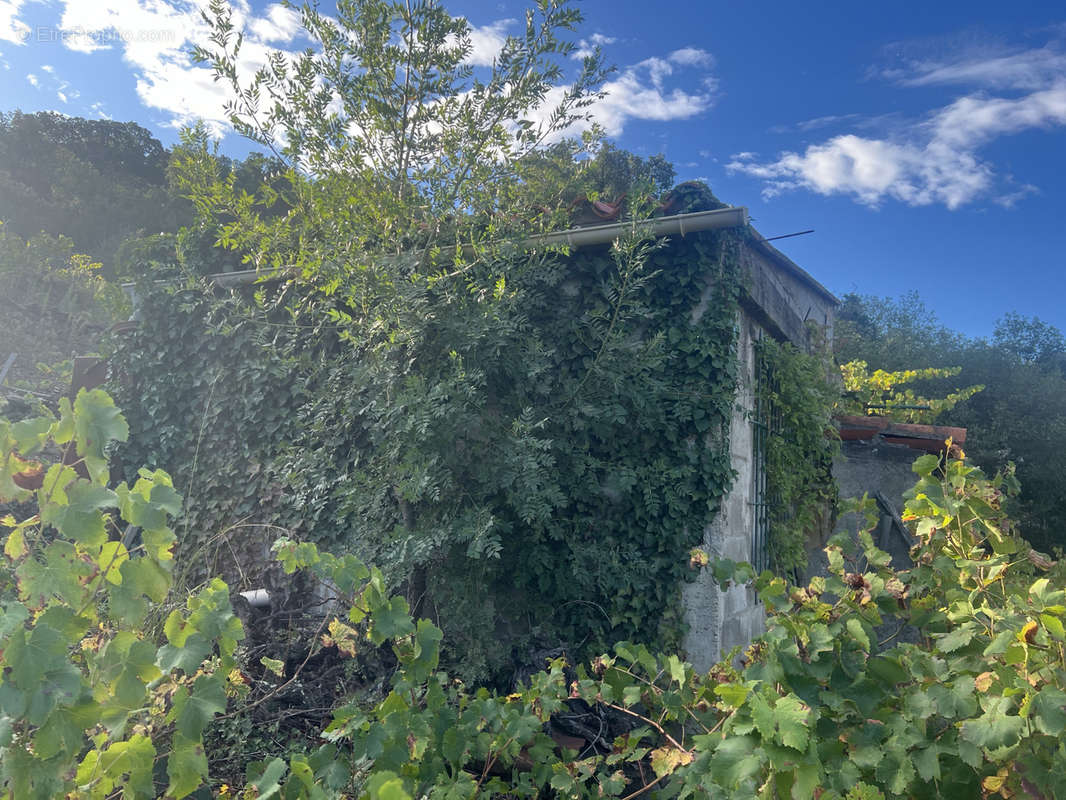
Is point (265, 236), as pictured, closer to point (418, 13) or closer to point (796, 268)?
point (418, 13)

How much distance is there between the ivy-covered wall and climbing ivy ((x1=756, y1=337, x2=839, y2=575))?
1153 mm

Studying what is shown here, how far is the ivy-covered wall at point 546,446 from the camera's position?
11.0 ft

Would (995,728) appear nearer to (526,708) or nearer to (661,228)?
(526,708)

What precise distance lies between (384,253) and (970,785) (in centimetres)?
317

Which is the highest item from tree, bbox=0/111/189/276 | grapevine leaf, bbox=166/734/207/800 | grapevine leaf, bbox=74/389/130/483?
tree, bbox=0/111/189/276

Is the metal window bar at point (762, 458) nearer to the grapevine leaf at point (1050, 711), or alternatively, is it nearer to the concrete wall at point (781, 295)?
the concrete wall at point (781, 295)

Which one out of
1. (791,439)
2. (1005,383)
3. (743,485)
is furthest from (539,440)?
(1005,383)

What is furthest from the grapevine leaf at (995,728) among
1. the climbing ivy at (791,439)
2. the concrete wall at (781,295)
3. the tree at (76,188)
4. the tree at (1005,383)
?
the tree at (76,188)

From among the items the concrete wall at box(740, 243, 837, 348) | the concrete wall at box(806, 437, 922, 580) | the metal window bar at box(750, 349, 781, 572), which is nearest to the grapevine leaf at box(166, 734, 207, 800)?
Result: the concrete wall at box(740, 243, 837, 348)

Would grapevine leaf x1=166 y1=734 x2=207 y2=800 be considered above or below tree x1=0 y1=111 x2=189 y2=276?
below

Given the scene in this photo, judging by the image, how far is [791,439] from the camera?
5.52 m

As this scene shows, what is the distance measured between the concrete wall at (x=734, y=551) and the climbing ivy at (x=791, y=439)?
1.12ft

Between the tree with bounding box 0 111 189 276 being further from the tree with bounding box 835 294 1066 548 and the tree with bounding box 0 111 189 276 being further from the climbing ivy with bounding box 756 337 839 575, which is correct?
the tree with bounding box 835 294 1066 548

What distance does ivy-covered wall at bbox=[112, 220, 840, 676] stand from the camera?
11.0 ft
